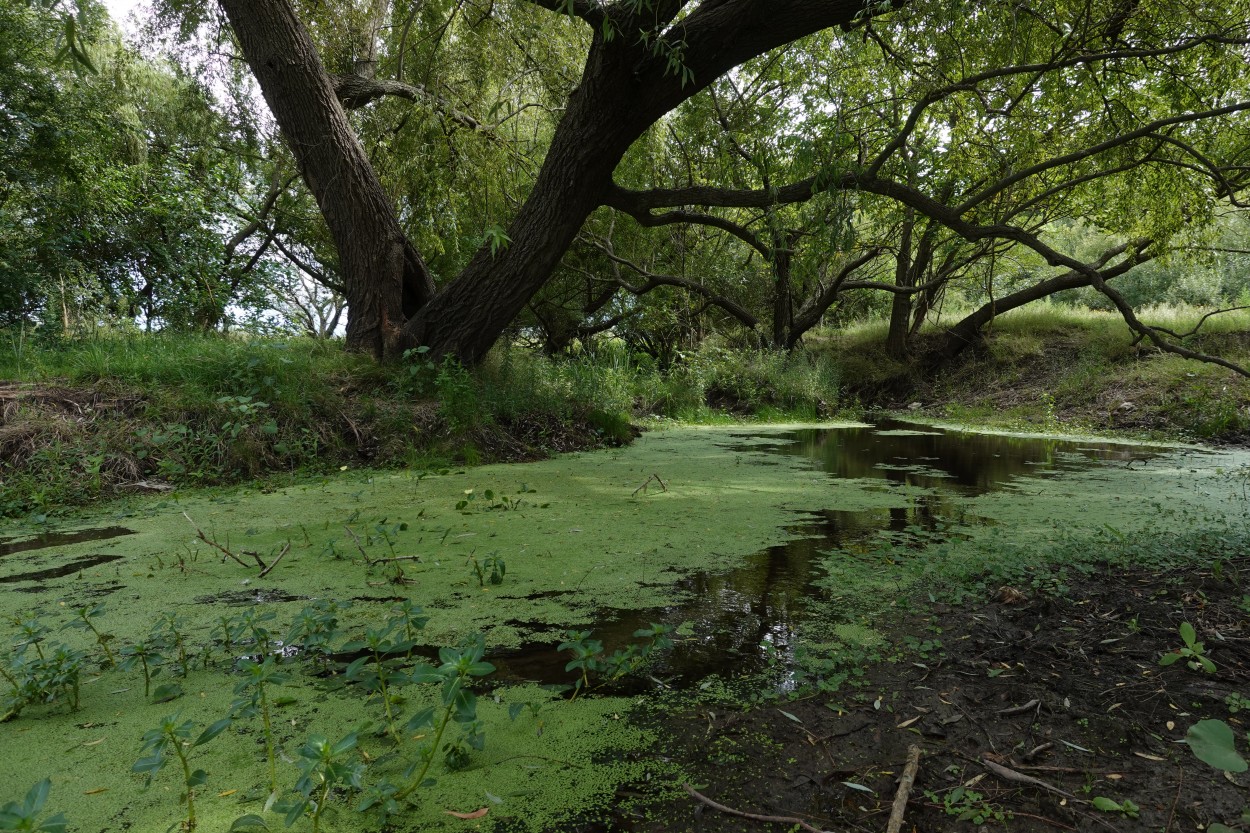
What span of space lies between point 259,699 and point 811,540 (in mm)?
1922

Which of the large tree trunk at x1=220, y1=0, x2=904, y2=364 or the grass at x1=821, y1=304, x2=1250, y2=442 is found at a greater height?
the large tree trunk at x1=220, y1=0, x2=904, y2=364

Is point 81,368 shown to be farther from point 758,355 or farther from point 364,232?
point 758,355

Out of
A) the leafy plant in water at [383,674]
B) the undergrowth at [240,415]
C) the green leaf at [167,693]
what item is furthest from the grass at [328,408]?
the leafy plant in water at [383,674]

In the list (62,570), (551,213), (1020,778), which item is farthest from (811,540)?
(551,213)

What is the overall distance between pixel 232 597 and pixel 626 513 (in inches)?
60.7

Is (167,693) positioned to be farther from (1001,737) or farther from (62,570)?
(1001,737)

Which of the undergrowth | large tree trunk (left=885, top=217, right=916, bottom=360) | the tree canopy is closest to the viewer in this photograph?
the undergrowth

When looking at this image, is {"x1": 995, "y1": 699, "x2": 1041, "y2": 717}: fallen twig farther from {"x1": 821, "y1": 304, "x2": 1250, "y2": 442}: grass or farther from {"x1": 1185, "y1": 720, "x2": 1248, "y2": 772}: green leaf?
{"x1": 821, "y1": 304, "x2": 1250, "y2": 442}: grass

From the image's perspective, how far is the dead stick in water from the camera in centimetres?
88

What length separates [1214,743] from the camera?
2.32 feet

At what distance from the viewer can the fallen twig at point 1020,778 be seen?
0.96m

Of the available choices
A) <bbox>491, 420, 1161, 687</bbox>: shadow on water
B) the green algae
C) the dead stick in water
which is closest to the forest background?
the green algae

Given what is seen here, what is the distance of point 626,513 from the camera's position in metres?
2.85

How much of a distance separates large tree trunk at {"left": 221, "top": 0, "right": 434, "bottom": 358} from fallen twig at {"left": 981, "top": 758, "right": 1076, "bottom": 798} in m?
4.54
